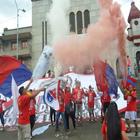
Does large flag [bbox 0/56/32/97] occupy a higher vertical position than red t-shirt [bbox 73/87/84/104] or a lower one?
higher

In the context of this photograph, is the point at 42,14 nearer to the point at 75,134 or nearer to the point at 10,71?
the point at 10,71

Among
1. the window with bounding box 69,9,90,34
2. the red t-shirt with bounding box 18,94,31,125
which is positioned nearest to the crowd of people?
the red t-shirt with bounding box 18,94,31,125

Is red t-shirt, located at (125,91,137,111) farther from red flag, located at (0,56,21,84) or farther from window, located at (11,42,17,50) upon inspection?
window, located at (11,42,17,50)

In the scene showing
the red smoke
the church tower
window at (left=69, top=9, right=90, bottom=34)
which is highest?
window at (left=69, top=9, right=90, bottom=34)

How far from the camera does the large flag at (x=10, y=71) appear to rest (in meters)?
14.0

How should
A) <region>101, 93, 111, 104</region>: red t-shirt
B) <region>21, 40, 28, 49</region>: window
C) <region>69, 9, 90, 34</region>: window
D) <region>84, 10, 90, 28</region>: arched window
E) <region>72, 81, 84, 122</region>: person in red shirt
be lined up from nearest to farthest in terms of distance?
<region>101, 93, 111, 104</region>: red t-shirt
<region>72, 81, 84, 122</region>: person in red shirt
<region>69, 9, 90, 34</region>: window
<region>84, 10, 90, 28</region>: arched window
<region>21, 40, 28, 49</region>: window

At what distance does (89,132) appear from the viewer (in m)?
13.2

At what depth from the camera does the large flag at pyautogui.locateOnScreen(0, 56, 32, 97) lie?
14.0 m

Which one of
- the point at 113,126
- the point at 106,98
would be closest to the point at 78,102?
the point at 106,98

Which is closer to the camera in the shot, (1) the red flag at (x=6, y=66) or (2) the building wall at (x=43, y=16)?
(1) the red flag at (x=6, y=66)

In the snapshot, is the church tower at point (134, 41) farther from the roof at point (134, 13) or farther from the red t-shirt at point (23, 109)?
the red t-shirt at point (23, 109)

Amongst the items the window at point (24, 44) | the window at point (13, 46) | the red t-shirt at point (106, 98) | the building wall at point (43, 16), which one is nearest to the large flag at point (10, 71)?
the red t-shirt at point (106, 98)

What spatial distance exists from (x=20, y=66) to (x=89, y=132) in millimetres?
3965

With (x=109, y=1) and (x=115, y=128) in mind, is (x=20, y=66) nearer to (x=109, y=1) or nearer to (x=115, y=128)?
(x=109, y=1)
